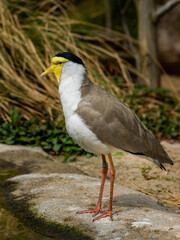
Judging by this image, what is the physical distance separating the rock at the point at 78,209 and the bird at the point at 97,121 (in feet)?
0.48

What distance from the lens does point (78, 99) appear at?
9.86ft

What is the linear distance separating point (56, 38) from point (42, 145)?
2.05 metres

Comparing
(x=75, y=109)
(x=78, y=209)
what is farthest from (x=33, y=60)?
(x=78, y=209)

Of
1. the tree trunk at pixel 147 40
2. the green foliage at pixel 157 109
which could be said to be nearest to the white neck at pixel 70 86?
the green foliage at pixel 157 109

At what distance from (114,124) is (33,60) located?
3.21 metres

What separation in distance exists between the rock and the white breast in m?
0.51

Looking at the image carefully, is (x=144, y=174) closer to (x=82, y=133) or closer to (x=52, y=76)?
(x=82, y=133)

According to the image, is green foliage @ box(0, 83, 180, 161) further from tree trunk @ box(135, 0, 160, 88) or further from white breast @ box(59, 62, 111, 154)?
white breast @ box(59, 62, 111, 154)

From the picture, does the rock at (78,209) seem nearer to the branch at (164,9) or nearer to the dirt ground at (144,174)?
the dirt ground at (144,174)

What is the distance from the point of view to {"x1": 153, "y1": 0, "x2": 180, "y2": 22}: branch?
7.09 m

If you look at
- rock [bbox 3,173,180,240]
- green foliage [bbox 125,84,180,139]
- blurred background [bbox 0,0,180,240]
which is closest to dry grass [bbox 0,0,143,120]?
blurred background [bbox 0,0,180,240]

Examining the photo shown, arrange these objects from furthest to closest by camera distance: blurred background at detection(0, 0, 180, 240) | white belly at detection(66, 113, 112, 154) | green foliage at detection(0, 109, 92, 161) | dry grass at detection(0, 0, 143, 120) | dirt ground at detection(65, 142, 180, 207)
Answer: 1. dry grass at detection(0, 0, 143, 120)
2. blurred background at detection(0, 0, 180, 240)
3. green foliage at detection(0, 109, 92, 161)
4. dirt ground at detection(65, 142, 180, 207)
5. white belly at detection(66, 113, 112, 154)

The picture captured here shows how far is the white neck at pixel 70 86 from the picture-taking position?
299 centimetres

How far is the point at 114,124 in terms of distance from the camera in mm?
3053
